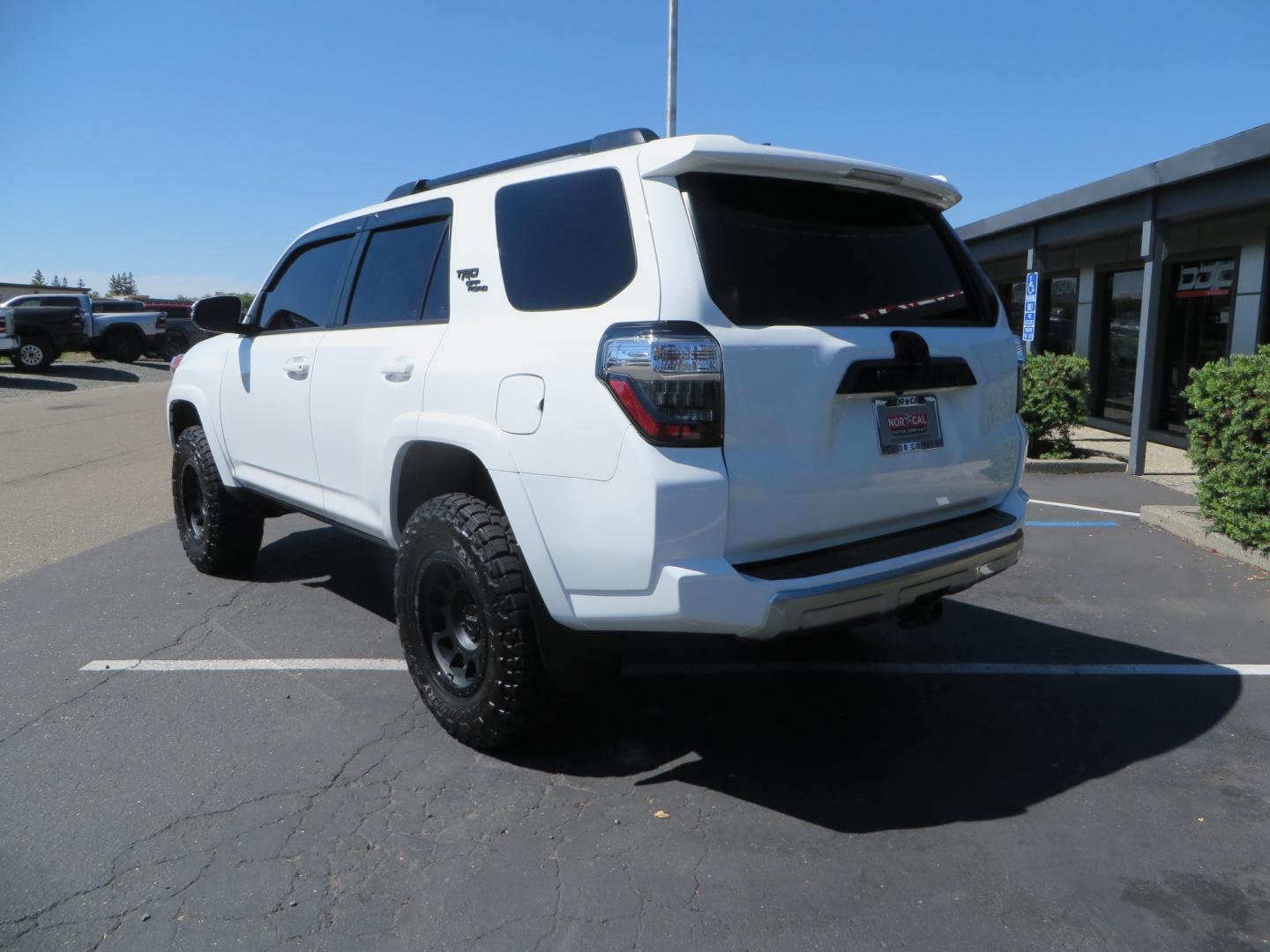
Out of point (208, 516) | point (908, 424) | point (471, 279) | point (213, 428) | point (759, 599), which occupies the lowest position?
point (208, 516)

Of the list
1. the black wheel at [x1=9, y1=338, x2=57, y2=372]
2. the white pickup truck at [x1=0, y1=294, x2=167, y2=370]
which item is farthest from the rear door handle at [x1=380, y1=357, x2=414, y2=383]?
the black wheel at [x1=9, y1=338, x2=57, y2=372]

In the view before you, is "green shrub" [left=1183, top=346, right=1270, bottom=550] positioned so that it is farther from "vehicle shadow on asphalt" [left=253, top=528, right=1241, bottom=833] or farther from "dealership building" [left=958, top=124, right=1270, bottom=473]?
"dealership building" [left=958, top=124, right=1270, bottom=473]

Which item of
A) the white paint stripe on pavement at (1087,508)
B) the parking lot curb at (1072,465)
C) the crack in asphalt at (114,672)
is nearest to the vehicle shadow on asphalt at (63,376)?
the crack in asphalt at (114,672)

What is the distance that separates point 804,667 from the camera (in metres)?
4.64

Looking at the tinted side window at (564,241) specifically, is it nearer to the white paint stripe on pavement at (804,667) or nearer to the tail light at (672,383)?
the tail light at (672,383)

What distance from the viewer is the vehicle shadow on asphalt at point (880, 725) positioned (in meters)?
3.42

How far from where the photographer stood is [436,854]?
3.03 m

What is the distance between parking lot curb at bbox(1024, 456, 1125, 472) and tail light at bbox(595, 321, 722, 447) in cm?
903

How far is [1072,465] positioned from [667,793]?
30.2ft

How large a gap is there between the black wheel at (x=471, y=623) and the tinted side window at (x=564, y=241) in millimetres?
796

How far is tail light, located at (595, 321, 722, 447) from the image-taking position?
2865 millimetres

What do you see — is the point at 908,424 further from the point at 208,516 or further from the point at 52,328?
the point at 52,328

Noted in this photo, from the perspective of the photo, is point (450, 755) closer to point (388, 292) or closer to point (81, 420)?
point (388, 292)

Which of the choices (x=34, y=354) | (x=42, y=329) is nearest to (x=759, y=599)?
(x=42, y=329)
